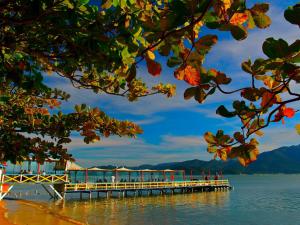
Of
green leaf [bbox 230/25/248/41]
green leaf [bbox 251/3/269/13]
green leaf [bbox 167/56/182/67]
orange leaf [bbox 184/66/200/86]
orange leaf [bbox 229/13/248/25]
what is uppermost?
green leaf [bbox 251/3/269/13]

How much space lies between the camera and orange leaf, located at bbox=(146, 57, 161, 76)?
4.86 ft

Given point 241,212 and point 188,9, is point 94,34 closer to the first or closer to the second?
point 188,9

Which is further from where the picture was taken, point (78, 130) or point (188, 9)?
point (78, 130)

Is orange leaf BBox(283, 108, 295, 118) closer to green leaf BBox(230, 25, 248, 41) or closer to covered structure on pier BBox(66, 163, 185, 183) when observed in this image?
green leaf BBox(230, 25, 248, 41)

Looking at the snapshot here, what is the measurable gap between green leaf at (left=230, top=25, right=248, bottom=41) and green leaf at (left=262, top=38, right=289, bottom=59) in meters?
0.23

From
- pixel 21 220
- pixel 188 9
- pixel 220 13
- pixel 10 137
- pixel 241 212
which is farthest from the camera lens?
pixel 241 212

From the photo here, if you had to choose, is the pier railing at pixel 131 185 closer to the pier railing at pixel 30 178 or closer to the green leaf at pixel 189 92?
the pier railing at pixel 30 178

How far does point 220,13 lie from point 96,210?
94.8 feet

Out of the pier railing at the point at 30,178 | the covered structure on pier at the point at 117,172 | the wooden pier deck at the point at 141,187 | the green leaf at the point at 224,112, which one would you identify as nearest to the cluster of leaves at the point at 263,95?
the green leaf at the point at 224,112

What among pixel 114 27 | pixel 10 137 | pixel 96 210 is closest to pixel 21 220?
pixel 96 210

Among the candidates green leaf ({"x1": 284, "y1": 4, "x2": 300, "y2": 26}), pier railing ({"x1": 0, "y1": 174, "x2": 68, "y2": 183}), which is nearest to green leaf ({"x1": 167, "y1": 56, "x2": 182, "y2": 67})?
green leaf ({"x1": 284, "y1": 4, "x2": 300, "y2": 26})

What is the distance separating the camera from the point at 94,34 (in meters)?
2.19

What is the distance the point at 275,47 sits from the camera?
92cm

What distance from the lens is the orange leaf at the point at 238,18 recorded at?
1.16 meters
